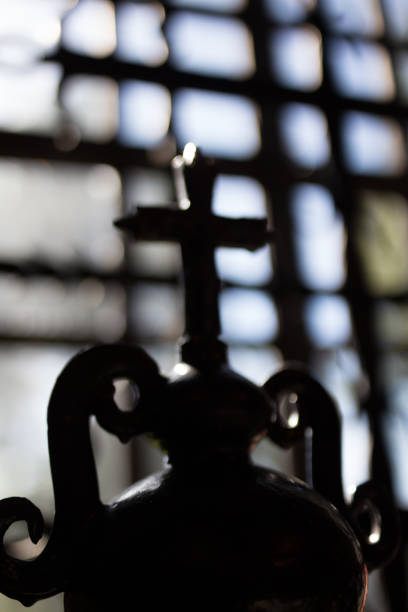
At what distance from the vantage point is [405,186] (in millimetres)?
2096

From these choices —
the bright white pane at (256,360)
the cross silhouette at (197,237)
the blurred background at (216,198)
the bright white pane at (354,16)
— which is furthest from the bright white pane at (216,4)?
the cross silhouette at (197,237)

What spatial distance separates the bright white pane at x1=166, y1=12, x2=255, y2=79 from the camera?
1.89 meters

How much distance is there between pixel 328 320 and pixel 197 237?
1.47m

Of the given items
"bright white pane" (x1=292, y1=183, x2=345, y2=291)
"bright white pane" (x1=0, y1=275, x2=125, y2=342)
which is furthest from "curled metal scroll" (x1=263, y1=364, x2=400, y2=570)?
"bright white pane" (x1=292, y1=183, x2=345, y2=291)

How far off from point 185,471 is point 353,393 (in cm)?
139

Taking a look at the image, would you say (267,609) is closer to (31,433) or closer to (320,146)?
(31,433)

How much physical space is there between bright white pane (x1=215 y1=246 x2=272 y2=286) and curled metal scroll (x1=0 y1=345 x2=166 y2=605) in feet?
4.22

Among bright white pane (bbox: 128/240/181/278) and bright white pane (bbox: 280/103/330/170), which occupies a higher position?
bright white pane (bbox: 280/103/330/170)

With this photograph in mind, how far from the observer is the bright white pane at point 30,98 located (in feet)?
5.62

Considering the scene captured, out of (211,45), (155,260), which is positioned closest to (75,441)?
(155,260)

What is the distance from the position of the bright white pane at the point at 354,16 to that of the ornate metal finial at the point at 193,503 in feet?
5.87

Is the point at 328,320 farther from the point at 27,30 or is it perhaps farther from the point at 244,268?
the point at 27,30

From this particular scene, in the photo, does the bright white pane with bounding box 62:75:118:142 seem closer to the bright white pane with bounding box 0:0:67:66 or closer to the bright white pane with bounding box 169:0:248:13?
the bright white pane with bounding box 0:0:67:66

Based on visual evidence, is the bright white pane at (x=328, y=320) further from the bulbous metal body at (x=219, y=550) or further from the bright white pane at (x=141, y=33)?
the bulbous metal body at (x=219, y=550)
